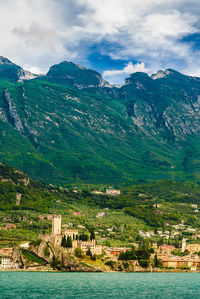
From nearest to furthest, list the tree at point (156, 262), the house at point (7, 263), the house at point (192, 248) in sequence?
the house at point (7, 263) < the tree at point (156, 262) < the house at point (192, 248)

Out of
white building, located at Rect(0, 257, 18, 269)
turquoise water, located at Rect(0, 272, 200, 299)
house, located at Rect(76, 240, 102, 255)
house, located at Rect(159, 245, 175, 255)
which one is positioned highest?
house, located at Rect(159, 245, 175, 255)

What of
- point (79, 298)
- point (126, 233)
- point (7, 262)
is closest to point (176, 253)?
point (126, 233)

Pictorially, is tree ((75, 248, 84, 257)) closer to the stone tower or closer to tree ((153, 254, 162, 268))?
the stone tower

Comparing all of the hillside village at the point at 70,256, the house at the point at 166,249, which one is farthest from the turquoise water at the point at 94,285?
the house at the point at 166,249

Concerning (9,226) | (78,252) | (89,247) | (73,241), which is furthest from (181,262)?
(9,226)

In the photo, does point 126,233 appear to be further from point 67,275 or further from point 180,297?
point 180,297

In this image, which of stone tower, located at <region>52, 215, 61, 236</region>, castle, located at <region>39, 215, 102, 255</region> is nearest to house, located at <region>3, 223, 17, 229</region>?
stone tower, located at <region>52, 215, 61, 236</region>

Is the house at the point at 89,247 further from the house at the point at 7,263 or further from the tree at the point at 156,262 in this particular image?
the house at the point at 7,263

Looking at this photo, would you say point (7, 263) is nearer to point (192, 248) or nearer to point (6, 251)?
point (6, 251)

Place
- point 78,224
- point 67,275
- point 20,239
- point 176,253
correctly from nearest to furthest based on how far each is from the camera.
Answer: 1. point 67,275
2. point 20,239
3. point 176,253
4. point 78,224
